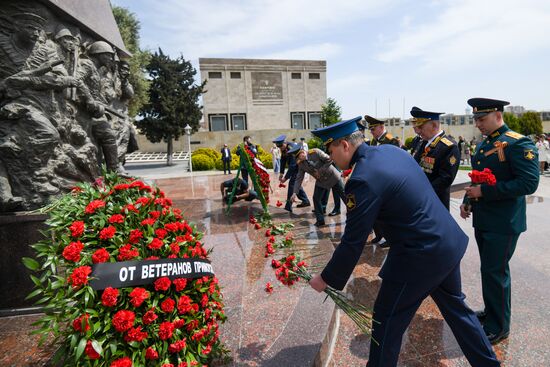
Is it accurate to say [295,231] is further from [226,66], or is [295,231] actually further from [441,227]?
[226,66]

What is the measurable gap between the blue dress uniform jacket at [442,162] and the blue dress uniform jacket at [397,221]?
85.6 inches

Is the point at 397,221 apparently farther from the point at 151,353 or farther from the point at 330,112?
the point at 330,112

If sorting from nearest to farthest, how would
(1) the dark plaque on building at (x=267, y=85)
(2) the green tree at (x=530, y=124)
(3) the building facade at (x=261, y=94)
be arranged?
(3) the building facade at (x=261, y=94) → (1) the dark plaque on building at (x=267, y=85) → (2) the green tree at (x=530, y=124)

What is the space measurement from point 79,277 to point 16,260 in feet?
6.87

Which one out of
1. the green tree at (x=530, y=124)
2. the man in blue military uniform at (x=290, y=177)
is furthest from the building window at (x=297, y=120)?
the man in blue military uniform at (x=290, y=177)

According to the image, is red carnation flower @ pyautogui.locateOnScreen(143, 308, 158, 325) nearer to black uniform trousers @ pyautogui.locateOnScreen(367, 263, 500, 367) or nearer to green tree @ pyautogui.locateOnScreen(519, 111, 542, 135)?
black uniform trousers @ pyautogui.locateOnScreen(367, 263, 500, 367)

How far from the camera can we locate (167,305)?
6.36 feet

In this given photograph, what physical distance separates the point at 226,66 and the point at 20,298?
3952cm

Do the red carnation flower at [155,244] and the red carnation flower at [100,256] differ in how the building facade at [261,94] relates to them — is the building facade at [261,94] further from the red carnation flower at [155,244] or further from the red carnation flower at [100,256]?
the red carnation flower at [100,256]

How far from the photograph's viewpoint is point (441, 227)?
199 centimetres

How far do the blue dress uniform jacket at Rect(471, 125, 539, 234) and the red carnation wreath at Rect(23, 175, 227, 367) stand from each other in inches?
89.2

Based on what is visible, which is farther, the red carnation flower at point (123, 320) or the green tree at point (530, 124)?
the green tree at point (530, 124)

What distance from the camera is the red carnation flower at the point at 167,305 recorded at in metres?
1.93

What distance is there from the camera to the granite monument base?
10.5 ft
